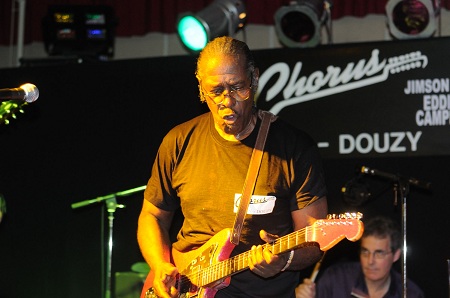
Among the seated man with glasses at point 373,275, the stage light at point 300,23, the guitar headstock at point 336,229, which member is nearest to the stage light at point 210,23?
the stage light at point 300,23

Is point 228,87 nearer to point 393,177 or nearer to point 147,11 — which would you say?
point 393,177

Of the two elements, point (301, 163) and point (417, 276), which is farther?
point (417, 276)

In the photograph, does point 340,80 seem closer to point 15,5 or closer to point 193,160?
point 193,160

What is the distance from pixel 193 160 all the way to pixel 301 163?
22.6 inches

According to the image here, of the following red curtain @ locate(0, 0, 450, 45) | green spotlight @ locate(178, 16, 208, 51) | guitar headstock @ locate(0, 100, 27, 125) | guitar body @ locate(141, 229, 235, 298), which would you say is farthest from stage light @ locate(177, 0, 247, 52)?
guitar body @ locate(141, 229, 235, 298)

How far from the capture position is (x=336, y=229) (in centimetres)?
364

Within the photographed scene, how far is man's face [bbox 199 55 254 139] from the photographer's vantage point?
3965mm

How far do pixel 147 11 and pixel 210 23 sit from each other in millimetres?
1614

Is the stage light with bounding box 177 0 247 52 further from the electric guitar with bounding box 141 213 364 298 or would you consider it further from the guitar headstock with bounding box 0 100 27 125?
the electric guitar with bounding box 141 213 364 298

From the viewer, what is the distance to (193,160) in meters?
4.20

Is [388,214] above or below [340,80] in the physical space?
below

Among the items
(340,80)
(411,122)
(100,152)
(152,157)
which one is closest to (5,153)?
(100,152)

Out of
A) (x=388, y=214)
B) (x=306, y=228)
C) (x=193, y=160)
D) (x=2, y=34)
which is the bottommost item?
(x=388, y=214)

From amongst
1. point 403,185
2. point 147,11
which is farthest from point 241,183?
point 147,11
